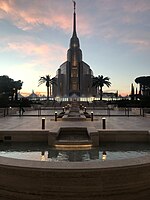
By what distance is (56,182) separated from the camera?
4.91 m

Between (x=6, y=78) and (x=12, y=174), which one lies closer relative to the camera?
(x=12, y=174)

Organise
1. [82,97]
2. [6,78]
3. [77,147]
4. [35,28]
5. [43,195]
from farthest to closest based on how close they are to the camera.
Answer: [82,97] < [6,78] < [35,28] < [77,147] < [43,195]

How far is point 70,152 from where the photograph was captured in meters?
→ 9.70

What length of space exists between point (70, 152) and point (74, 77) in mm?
81638

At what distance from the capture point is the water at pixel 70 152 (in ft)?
28.5

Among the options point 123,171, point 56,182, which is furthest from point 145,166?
point 56,182

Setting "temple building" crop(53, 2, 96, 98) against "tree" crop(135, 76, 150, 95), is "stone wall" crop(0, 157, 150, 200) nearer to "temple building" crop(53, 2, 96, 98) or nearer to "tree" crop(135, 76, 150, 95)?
"temple building" crop(53, 2, 96, 98)

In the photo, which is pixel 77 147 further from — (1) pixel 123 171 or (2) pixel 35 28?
(2) pixel 35 28

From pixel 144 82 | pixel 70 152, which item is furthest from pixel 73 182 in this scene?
pixel 144 82

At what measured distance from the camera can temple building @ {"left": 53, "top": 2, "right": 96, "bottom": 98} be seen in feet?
296

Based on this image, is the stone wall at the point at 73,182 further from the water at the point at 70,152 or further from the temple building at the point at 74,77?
the temple building at the point at 74,77

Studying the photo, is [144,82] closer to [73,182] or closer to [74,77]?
[74,77]

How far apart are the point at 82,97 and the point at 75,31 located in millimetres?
26735

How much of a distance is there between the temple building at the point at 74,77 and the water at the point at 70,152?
255 ft
